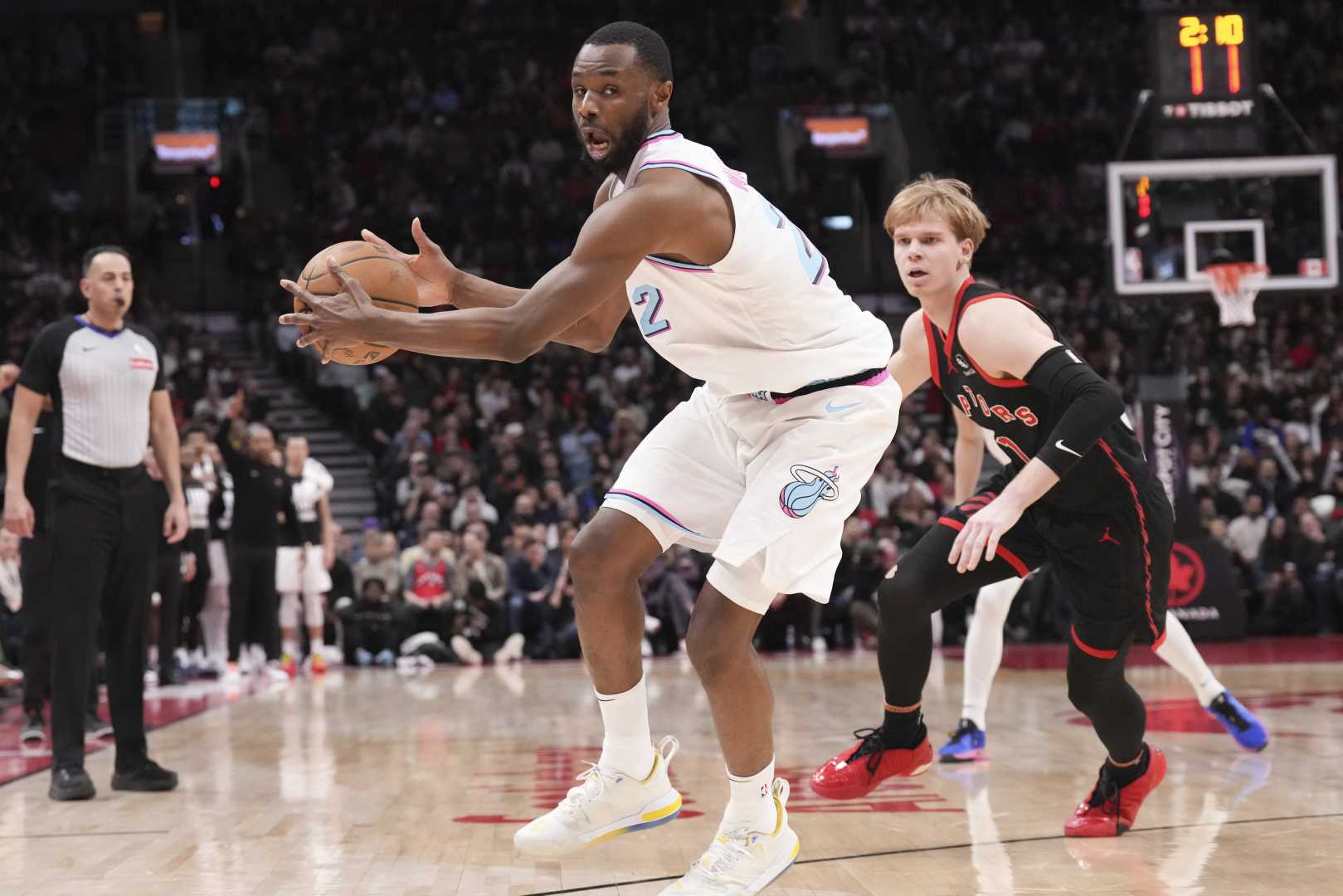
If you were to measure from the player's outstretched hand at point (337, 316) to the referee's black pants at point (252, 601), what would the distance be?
8.31m

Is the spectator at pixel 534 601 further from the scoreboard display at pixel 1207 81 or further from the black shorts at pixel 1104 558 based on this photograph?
the black shorts at pixel 1104 558

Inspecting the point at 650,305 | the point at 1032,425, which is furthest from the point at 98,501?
the point at 1032,425

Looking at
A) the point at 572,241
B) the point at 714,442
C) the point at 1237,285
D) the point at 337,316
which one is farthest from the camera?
the point at 572,241

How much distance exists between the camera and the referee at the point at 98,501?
5.59 metres

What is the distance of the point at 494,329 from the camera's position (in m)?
3.12

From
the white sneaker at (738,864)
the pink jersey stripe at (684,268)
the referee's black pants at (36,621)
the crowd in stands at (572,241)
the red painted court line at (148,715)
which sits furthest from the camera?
the crowd in stands at (572,241)

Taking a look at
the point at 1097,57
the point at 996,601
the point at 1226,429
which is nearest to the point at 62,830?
the point at 996,601

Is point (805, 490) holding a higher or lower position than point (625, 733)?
higher

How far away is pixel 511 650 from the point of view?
1266 centimetres

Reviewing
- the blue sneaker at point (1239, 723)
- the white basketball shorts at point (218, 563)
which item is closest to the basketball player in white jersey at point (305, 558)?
the white basketball shorts at point (218, 563)

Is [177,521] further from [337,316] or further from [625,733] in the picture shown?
[337,316]

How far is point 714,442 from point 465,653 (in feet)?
29.5

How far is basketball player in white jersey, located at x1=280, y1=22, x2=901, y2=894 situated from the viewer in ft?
11.3

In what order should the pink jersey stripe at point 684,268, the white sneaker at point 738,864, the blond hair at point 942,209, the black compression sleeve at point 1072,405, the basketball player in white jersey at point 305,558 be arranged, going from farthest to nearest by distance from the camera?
1. the basketball player in white jersey at point 305,558
2. the blond hair at point 942,209
3. the black compression sleeve at point 1072,405
4. the white sneaker at point 738,864
5. the pink jersey stripe at point 684,268
